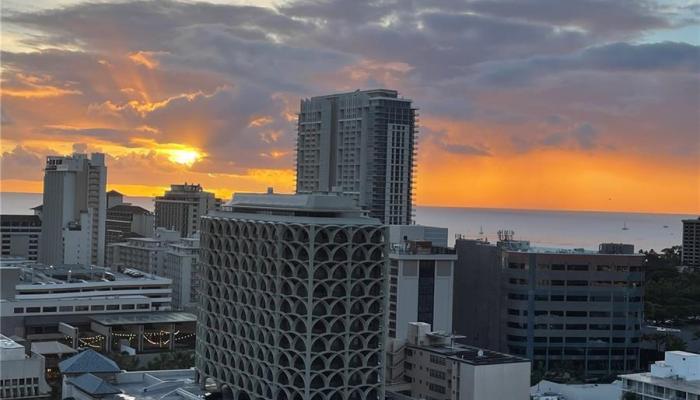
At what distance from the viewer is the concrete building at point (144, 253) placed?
92375 millimetres

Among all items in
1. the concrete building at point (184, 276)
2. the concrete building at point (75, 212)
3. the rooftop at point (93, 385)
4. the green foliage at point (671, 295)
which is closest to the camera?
the rooftop at point (93, 385)

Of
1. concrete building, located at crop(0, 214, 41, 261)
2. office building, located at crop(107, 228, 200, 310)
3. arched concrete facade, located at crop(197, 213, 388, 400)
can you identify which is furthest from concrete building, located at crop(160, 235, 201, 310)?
arched concrete facade, located at crop(197, 213, 388, 400)

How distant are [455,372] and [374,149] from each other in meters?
47.7

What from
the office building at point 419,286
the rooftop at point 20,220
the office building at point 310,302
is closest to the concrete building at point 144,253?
the rooftop at point 20,220

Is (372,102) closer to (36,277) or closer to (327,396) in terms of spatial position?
(36,277)

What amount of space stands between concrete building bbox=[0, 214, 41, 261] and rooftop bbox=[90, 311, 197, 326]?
42047 millimetres

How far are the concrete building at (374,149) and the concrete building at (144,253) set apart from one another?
16.6 meters

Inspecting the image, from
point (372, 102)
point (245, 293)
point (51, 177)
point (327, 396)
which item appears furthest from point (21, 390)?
point (51, 177)

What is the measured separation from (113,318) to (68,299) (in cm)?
352

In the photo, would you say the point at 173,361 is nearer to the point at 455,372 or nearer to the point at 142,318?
the point at 142,318

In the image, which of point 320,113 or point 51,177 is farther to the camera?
point 51,177

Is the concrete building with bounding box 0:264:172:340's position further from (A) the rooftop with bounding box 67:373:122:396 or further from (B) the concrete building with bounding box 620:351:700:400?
(B) the concrete building with bounding box 620:351:700:400

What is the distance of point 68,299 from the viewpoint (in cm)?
6688

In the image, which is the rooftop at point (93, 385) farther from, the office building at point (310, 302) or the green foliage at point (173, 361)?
the green foliage at point (173, 361)
